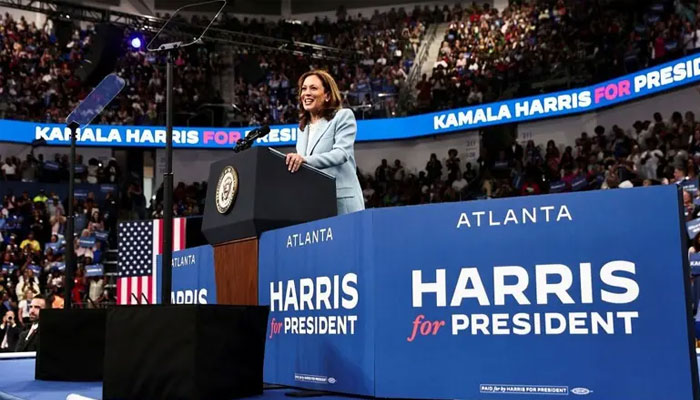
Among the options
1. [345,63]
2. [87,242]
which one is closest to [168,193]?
[87,242]

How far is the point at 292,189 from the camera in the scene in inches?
127

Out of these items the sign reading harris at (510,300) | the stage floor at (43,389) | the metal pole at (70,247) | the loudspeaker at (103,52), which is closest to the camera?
the sign reading harris at (510,300)

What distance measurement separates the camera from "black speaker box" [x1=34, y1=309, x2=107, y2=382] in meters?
3.81

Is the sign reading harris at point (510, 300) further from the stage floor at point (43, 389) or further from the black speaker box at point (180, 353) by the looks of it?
the black speaker box at point (180, 353)

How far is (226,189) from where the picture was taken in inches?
134

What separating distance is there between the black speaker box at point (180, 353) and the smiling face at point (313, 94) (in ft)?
3.65

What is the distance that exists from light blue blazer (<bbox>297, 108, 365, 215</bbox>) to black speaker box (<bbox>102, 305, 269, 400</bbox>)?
2.79 ft

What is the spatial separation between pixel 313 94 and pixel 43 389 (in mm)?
1779

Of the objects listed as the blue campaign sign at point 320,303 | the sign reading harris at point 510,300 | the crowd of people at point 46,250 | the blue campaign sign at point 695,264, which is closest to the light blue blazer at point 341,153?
the blue campaign sign at point 320,303

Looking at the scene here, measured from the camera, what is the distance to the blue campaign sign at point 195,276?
3770 mm

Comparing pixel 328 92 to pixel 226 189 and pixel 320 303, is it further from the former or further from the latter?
pixel 320 303

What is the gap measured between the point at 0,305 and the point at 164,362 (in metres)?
10.6

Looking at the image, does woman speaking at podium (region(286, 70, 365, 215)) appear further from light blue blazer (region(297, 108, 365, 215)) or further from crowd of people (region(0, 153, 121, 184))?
crowd of people (region(0, 153, 121, 184))

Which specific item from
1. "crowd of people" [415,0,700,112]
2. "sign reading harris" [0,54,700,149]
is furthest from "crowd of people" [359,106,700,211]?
"crowd of people" [415,0,700,112]
